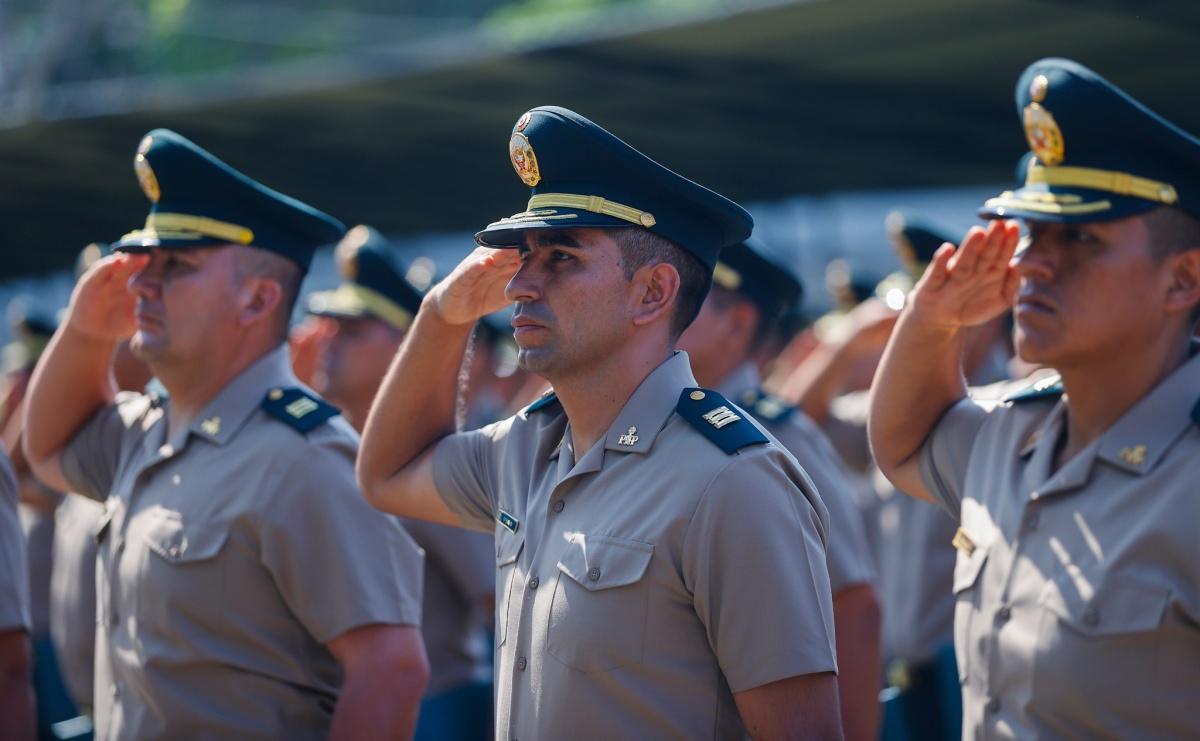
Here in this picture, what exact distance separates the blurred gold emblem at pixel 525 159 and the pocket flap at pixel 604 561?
770 millimetres

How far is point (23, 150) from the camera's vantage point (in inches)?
580

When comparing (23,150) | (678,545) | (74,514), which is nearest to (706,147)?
(23,150)

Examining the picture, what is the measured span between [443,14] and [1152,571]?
24.2 m

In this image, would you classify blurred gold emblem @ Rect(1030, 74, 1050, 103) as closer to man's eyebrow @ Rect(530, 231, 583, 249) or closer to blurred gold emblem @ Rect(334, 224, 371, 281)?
man's eyebrow @ Rect(530, 231, 583, 249)

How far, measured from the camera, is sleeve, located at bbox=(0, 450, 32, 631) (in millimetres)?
4379

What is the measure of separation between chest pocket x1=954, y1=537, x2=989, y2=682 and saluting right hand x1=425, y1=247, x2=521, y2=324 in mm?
1124

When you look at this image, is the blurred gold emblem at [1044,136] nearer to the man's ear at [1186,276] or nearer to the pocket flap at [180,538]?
the man's ear at [1186,276]

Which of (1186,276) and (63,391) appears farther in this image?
(63,391)

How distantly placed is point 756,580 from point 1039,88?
1228mm

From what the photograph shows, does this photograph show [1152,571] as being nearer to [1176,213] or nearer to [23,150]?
[1176,213]

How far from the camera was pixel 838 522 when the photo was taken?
4625 millimetres

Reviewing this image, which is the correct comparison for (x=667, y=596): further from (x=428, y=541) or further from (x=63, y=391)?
(x=428, y=541)

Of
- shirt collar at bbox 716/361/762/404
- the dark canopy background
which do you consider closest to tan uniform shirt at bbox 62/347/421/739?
shirt collar at bbox 716/361/762/404

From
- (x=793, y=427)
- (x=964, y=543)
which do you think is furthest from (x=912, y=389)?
(x=793, y=427)
